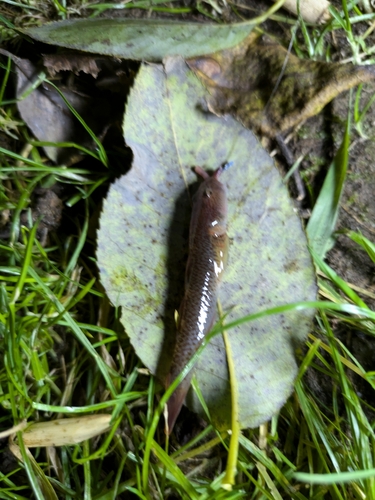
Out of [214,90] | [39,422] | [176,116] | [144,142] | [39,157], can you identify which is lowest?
[39,422]

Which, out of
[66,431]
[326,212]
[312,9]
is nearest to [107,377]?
[66,431]

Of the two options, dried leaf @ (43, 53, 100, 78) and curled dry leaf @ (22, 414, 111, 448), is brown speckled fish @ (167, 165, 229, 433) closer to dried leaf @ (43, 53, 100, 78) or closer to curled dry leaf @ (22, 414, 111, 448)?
curled dry leaf @ (22, 414, 111, 448)

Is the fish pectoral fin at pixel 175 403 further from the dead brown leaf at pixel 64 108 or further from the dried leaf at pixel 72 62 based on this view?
the dried leaf at pixel 72 62

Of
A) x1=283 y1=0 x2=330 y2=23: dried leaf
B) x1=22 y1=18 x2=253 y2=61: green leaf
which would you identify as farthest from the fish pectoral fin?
x1=283 y1=0 x2=330 y2=23: dried leaf

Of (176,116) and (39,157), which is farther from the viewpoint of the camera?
(39,157)

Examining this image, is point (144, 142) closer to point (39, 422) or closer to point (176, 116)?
point (176, 116)

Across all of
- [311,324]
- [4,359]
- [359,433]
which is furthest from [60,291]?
[359,433]

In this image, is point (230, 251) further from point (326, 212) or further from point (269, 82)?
point (269, 82)
